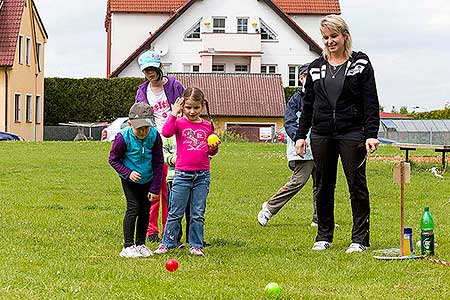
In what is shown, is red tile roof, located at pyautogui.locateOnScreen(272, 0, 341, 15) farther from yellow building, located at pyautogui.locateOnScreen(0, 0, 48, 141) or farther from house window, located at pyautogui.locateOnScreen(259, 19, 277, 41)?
yellow building, located at pyautogui.locateOnScreen(0, 0, 48, 141)

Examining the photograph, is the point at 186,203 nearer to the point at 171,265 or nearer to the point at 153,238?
the point at 153,238

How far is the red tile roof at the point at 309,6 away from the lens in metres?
65.9

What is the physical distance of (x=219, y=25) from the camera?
6075 cm

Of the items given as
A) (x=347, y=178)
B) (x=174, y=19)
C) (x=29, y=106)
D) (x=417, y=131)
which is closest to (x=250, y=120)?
(x=174, y=19)

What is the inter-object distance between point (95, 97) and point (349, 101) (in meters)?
44.0

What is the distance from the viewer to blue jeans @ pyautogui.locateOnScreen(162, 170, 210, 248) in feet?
30.5

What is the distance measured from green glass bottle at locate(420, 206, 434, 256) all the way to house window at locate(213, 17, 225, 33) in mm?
52138

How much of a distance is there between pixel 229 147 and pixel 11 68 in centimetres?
1950

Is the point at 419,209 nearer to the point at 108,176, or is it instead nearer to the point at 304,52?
the point at 108,176

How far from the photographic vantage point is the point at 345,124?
9289 mm

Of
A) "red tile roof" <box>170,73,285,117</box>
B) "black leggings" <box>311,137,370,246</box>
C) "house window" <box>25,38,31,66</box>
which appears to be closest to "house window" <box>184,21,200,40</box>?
"red tile roof" <box>170,73,285,117</box>

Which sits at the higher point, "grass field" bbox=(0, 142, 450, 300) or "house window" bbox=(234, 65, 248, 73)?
"house window" bbox=(234, 65, 248, 73)

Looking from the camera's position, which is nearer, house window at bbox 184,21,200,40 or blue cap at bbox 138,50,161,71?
blue cap at bbox 138,50,161,71

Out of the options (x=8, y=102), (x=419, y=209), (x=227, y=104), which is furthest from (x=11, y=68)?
(x=419, y=209)
